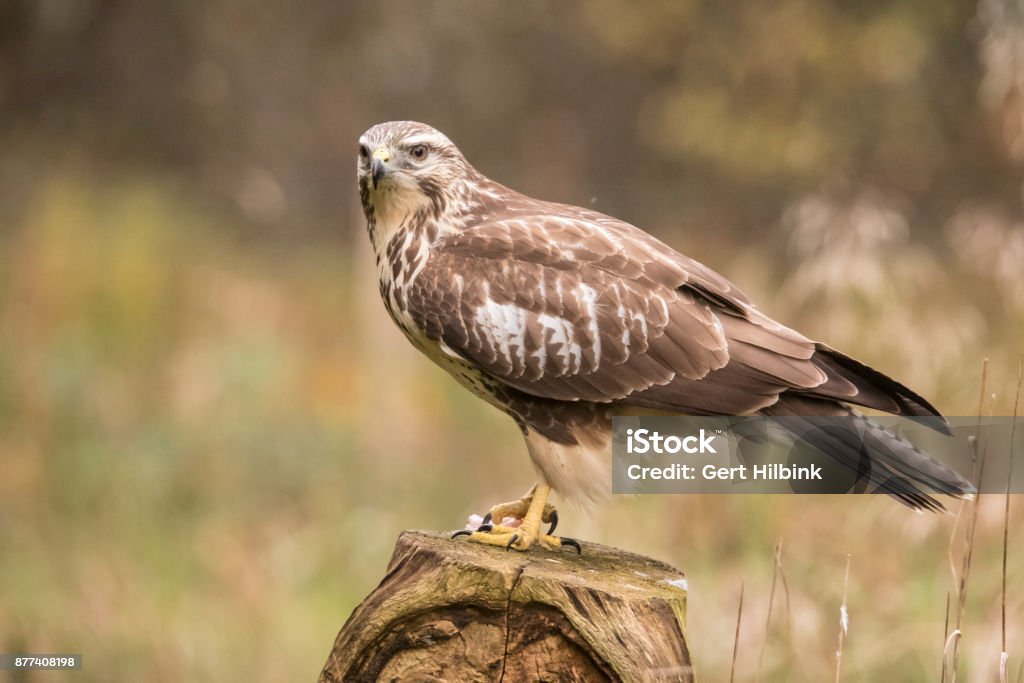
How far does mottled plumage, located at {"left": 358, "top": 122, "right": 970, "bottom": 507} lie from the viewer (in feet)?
9.82

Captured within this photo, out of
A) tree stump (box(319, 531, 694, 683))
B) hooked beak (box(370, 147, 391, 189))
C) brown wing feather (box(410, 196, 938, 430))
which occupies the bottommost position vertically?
tree stump (box(319, 531, 694, 683))

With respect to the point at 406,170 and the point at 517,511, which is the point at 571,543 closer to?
the point at 517,511

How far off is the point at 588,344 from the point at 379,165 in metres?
0.76

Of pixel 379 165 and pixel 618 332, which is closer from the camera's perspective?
pixel 618 332

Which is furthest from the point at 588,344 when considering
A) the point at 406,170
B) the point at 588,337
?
the point at 406,170

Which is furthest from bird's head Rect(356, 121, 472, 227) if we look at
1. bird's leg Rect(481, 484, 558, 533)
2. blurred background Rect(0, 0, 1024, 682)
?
blurred background Rect(0, 0, 1024, 682)

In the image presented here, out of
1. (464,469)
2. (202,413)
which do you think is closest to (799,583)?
(464,469)

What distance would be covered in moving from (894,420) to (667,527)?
2.01m

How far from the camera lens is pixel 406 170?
3.27 meters

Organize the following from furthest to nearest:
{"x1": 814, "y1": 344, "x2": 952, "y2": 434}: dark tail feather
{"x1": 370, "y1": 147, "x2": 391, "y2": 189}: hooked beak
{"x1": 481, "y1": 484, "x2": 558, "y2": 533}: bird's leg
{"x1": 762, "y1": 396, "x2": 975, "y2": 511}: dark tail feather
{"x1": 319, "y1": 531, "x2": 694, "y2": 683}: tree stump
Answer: {"x1": 481, "y1": 484, "x2": 558, "y2": 533}: bird's leg < {"x1": 370, "y1": 147, "x2": 391, "y2": 189}: hooked beak < {"x1": 814, "y1": 344, "x2": 952, "y2": 434}: dark tail feather < {"x1": 762, "y1": 396, "x2": 975, "y2": 511}: dark tail feather < {"x1": 319, "y1": 531, "x2": 694, "y2": 683}: tree stump

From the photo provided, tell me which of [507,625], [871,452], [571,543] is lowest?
[507,625]

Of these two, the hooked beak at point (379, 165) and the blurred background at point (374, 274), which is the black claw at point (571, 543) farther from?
the blurred background at point (374, 274)

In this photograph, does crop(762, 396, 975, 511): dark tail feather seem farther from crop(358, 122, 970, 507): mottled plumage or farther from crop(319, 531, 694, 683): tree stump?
crop(319, 531, 694, 683): tree stump

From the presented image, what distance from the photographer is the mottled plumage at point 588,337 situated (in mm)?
2992
